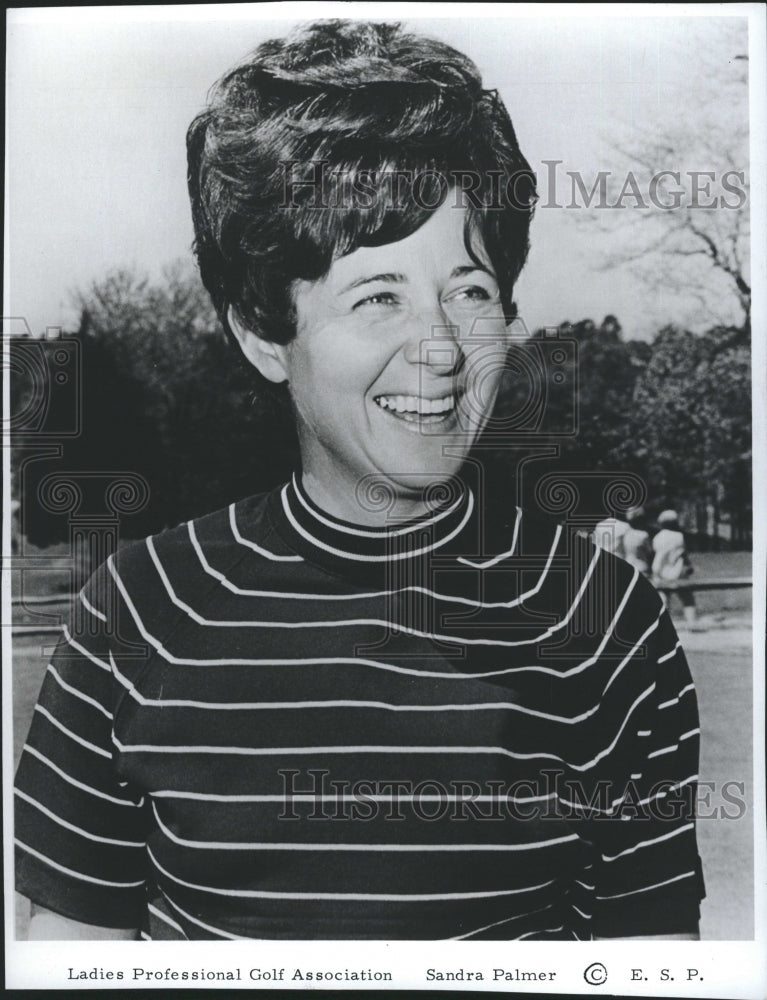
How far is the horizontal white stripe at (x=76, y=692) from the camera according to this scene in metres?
1.88

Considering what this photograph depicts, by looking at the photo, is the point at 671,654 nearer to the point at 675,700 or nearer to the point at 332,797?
the point at 675,700

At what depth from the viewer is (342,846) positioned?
6.16 ft

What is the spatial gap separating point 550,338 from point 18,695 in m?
1.32

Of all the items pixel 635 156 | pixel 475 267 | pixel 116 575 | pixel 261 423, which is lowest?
pixel 116 575

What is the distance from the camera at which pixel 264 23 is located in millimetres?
1938

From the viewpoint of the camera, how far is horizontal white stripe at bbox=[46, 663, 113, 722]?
1.88m

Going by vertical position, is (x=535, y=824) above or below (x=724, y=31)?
below

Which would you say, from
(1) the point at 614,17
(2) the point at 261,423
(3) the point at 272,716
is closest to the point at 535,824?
(3) the point at 272,716

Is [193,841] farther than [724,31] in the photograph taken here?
No

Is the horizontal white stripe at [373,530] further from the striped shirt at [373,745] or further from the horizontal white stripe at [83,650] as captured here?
the horizontal white stripe at [83,650]

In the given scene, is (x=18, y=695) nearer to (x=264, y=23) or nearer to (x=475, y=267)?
(x=475, y=267)
